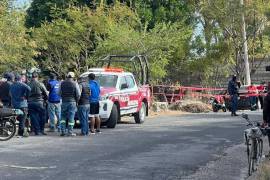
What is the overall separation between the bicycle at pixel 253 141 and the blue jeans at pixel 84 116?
7610 millimetres

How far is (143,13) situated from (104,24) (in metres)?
7.68

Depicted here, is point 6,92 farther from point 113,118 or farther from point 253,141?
point 253,141

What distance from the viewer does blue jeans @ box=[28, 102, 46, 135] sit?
713 inches

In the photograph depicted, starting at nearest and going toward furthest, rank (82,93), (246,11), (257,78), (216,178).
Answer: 1. (216,178)
2. (82,93)
3. (246,11)
4. (257,78)

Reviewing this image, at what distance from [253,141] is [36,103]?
8.60 metres

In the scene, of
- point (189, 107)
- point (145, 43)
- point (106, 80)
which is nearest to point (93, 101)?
point (106, 80)

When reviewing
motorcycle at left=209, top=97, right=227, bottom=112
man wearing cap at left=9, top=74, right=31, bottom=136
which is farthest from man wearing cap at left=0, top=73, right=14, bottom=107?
motorcycle at left=209, top=97, right=227, bottom=112

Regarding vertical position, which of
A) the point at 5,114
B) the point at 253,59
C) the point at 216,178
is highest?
the point at 253,59

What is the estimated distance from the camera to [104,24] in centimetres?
3369

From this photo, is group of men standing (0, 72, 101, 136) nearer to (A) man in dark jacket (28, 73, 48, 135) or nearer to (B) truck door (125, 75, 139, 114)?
(A) man in dark jacket (28, 73, 48, 135)

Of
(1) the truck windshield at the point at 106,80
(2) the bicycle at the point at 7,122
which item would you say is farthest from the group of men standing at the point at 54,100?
(1) the truck windshield at the point at 106,80

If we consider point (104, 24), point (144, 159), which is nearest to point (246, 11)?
point (104, 24)

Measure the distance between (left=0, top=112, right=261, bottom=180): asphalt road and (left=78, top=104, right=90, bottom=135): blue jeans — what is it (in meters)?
0.41

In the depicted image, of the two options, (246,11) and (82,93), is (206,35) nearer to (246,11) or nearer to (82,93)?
(246,11)
